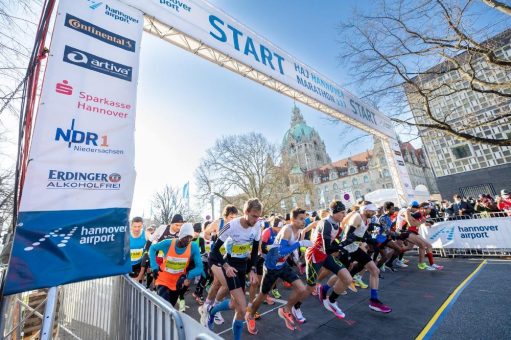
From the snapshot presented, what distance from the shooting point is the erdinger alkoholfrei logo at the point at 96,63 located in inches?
120

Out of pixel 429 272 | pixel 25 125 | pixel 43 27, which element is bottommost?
pixel 429 272

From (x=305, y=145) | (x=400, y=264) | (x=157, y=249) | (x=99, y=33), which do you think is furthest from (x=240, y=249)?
(x=305, y=145)

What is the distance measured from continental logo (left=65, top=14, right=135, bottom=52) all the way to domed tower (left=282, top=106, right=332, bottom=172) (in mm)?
77122

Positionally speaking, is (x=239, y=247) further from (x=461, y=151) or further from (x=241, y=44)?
(x=461, y=151)

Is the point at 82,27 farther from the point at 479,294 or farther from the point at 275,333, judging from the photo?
the point at 479,294

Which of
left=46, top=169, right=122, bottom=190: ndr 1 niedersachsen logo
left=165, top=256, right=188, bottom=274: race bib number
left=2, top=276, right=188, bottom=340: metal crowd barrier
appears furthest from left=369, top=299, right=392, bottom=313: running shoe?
left=46, top=169, right=122, bottom=190: ndr 1 niedersachsen logo

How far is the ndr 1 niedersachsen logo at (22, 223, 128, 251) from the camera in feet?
7.85

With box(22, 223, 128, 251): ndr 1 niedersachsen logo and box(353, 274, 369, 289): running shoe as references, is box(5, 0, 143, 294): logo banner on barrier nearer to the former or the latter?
box(22, 223, 128, 251): ndr 1 niedersachsen logo

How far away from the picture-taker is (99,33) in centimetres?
344

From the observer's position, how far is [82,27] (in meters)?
3.27

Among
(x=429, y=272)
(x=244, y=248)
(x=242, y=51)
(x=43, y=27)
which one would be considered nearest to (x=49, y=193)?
(x=43, y=27)

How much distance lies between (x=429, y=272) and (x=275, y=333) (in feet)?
19.5

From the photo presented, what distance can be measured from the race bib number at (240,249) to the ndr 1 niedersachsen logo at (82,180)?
81.9 inches

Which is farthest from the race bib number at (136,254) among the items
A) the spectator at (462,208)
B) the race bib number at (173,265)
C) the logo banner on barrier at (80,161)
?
the spectator at (462,208)
